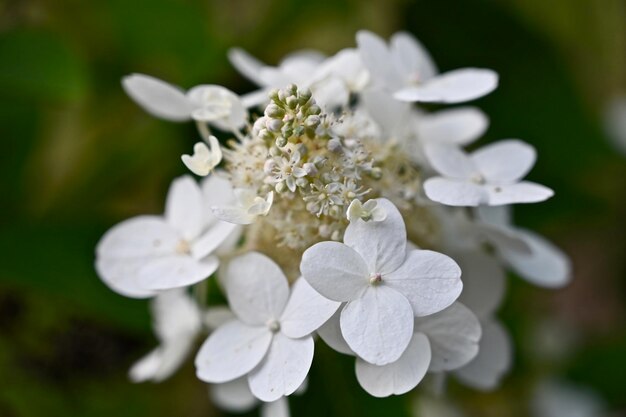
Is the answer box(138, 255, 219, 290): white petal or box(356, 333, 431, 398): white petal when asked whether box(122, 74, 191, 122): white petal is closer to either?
box(138, 255, 219, 290): white petal

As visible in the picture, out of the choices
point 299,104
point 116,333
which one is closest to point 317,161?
point 299,104

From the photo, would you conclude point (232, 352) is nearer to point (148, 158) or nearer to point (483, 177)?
point (483, 177)

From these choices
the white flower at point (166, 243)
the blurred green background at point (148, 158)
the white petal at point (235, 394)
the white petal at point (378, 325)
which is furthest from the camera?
the blurred green background at point (148, 158)

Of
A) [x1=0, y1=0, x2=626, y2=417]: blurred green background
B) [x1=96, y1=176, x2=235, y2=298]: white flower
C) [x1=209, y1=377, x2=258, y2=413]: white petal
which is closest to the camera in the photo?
[x1=96, y1=176, x2=235, y2=298]: white flower

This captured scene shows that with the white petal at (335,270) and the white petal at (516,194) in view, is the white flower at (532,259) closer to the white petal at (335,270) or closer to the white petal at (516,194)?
the white petal at (516,194)

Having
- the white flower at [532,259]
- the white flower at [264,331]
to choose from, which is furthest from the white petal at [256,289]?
the white flower at [532,259]

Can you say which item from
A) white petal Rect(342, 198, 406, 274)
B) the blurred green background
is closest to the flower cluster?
white petal Rect(342, 198, 406, 274)
